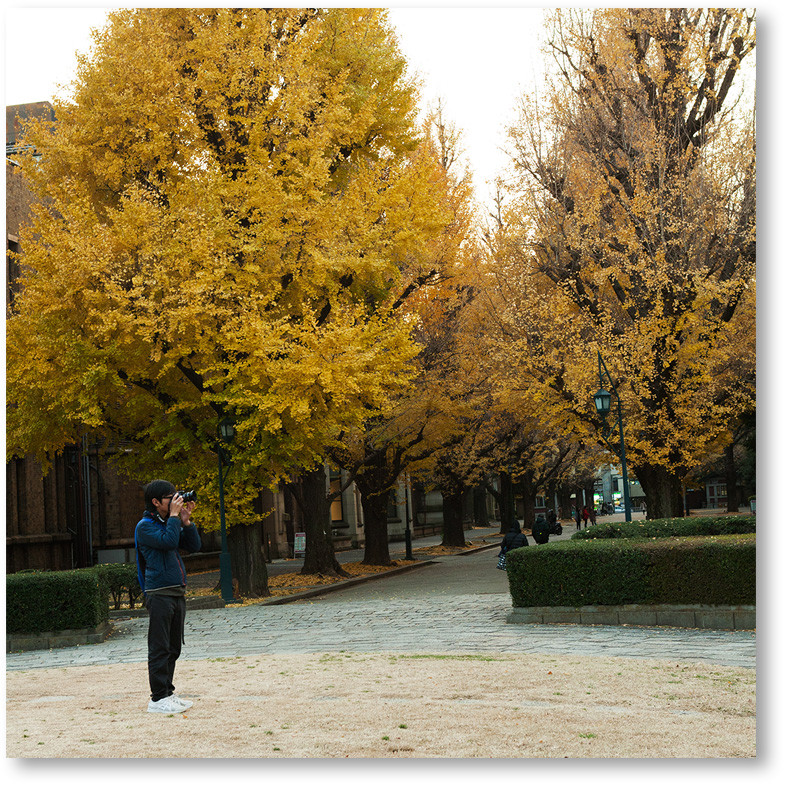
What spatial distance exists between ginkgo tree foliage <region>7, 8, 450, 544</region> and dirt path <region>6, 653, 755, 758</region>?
293 inches

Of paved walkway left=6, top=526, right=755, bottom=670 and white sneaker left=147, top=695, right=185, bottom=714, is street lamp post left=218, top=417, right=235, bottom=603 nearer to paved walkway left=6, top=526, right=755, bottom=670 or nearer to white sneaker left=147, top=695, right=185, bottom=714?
paved walkway left=6, top=526, right=755, bottom=670

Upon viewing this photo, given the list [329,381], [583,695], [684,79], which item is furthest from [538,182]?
[583,695]

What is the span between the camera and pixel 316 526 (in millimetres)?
24219

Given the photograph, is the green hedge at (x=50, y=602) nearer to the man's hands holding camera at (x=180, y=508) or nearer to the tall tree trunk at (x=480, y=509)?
the man's hands holding camera at (x=180, y=508)

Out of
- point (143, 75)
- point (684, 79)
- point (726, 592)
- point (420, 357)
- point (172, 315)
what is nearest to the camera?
point (726, 592)

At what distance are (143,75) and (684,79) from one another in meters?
12.2

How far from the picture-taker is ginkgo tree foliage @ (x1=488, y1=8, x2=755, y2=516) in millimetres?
20516

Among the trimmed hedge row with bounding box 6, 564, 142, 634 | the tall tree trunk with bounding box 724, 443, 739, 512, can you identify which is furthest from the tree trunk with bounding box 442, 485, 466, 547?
the trimmed hedge row with bounding box 6, 564, 142, 634

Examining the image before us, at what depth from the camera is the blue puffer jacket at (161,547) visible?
22.5 feet

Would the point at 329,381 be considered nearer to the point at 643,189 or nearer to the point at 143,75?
the point at 143,75

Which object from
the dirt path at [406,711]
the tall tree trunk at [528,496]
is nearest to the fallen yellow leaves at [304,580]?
the dirt path at [406,711]

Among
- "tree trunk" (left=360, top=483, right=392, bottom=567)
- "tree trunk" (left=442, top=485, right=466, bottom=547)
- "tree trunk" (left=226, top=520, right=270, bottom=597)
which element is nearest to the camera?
"tree trunk" (left=226, top=520, right=270, bottom=597)

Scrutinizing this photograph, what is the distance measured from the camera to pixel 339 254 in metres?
17.2

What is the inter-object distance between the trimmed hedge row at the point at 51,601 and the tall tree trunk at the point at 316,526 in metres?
10.5
